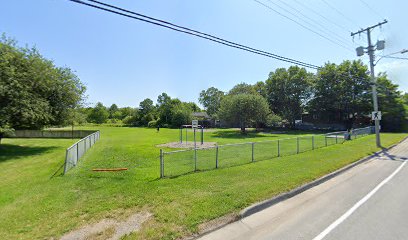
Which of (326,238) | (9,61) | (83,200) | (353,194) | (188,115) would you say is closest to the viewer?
(326,238)

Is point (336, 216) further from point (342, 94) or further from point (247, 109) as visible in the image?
point (342, 94)

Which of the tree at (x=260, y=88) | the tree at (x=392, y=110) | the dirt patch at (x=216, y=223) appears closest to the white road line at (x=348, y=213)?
the dirt patch at (x=216, y=223)

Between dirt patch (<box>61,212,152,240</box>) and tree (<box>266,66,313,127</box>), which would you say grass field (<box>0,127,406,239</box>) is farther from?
tree (<box>266,66,313,127</box>)

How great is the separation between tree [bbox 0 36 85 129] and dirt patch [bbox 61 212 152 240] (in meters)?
15.8

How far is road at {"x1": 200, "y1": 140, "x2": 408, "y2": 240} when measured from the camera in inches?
183

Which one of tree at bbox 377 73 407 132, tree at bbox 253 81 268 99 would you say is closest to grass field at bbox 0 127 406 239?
tree at bbox 377 73 407 132

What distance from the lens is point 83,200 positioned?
6.61m

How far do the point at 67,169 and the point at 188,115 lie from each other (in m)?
51.1

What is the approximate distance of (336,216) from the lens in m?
5.50

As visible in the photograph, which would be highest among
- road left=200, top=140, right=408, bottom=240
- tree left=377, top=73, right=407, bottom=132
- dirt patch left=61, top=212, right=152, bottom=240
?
tree left=377, top=73, right=407, bottom=132

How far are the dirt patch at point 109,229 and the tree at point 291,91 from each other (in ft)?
170

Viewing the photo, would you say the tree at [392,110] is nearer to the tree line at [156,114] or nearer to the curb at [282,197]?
the curb at [282,197]

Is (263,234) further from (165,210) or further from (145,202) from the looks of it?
(145,202)

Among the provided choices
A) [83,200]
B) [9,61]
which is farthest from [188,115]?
[83,200]
